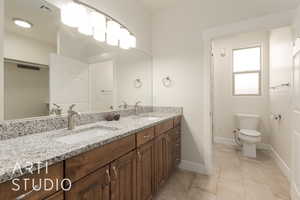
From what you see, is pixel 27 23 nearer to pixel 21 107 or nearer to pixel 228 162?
pixel 21 107

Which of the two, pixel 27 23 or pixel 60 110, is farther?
pixel 60 110

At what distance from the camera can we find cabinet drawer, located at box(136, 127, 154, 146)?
4.17ft

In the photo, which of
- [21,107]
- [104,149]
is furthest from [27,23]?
[104,149]

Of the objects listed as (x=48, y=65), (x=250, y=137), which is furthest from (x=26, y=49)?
(x=250, y=137)

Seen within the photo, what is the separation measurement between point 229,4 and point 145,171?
2354 millimetres

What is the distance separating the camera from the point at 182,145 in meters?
2.34

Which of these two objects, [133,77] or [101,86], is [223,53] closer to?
[133,77]

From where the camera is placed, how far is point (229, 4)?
1.97 metres

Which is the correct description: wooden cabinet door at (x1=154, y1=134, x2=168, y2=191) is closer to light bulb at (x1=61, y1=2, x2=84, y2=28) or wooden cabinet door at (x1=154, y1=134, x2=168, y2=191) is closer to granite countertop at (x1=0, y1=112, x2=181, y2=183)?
granite countertop at (x1=0, y1=112, x2=181, y2=183)

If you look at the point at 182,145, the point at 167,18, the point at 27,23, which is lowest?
the point at 182,145

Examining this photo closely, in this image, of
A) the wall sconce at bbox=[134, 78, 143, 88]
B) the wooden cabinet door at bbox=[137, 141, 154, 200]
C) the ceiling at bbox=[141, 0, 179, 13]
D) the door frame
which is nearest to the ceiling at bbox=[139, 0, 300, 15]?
the ceiling at bbox=[141, 0, 179, 13]

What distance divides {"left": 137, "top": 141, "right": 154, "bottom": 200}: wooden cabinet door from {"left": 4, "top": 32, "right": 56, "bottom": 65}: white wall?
1115mm

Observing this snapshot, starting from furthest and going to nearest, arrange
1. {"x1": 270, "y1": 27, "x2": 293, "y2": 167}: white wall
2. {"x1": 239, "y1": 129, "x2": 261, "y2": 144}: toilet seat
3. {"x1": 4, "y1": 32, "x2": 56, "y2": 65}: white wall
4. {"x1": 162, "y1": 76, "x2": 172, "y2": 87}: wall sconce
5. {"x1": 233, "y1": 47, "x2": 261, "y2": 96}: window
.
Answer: {"x1": 233, "y1": 47, "x2": 261, "y2": 96}: window, {"x1": 239, "y1": 129, "x2": 261, "y2": 144}: toilet seat, {"x1": 162, "y1": 76, "x2": 172, "y2": 87}: wall sconce, {"x1": 270, "y1": 27, "x2": 293, "y2": 167}: white wall, {"x1": 4, "y1": 32, "x2": 56, "y2": 65}: white wall

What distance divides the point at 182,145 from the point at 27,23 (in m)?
2.32
